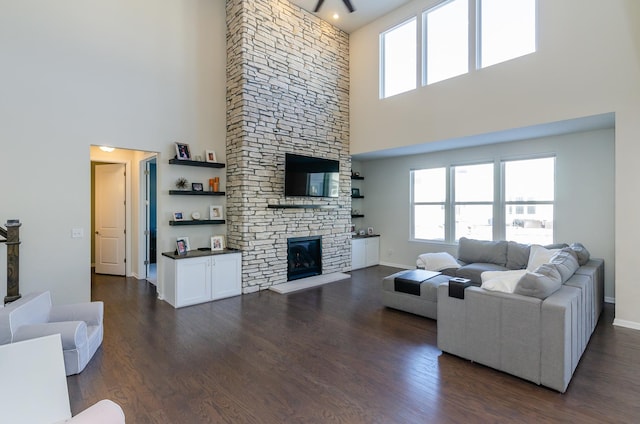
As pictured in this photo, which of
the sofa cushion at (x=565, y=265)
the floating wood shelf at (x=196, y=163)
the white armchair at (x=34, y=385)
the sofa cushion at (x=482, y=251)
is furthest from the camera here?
the sofa cushion at (x=482, y=251)

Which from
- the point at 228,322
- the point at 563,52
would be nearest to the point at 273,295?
the point at 228,322

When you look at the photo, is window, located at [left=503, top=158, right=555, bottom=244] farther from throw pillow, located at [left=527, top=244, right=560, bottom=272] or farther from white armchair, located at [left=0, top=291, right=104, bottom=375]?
white armchair, located at [left=0, top=291, right=104, bottom=375]

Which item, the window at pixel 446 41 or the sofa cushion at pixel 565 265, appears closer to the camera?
the sofa cushion at pixel 565 265

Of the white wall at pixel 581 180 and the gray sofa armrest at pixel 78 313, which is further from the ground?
the white wall at pixel 581 180

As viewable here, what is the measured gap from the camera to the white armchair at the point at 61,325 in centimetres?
253

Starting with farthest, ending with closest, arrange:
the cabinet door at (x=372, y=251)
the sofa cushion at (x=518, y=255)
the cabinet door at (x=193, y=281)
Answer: the cabinet door at (x=372, y=251) < the sofa cushion at (x=518, y=255) < the cabinet door at (x=193, y=281)

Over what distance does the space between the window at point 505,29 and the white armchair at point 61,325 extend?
250 inches

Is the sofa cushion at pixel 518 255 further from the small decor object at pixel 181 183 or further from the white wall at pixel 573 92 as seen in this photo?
the small decor object at pixel 181 183

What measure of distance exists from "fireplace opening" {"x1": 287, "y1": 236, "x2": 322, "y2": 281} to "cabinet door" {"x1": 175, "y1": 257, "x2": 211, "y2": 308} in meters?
1.59

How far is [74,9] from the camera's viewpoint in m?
4.27

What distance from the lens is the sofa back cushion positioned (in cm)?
248

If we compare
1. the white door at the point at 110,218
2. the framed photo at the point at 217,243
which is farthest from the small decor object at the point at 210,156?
the white door at the point at 110,218

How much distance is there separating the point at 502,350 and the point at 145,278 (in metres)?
6.16

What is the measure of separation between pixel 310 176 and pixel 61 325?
425 centimetres
